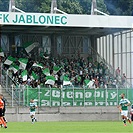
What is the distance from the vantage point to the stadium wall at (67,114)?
131 feet

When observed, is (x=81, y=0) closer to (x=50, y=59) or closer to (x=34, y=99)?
(x=50, y=59)

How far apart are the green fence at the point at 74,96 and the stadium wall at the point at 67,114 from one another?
0.33 metres

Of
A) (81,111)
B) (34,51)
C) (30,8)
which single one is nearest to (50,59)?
(34,51)

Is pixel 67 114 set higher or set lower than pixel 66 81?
lower

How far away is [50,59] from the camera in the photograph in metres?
47.9

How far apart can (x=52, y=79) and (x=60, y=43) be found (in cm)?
581

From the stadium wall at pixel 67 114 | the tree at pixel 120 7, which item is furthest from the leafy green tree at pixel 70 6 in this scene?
the stadium wall at pixel 67 114

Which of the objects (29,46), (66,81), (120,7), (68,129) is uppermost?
(120,7)

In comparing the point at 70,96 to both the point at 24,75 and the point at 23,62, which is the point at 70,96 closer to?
the point at 24,75

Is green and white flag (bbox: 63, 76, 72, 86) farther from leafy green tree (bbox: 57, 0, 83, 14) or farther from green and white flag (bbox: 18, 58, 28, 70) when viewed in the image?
leafy green tree (bbox: 57, 0, 83, 14)

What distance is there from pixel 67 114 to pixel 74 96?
1.25 m

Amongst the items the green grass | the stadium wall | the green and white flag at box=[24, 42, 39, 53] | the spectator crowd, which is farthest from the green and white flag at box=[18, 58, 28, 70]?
the green grass

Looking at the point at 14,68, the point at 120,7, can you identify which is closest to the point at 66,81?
the point at 14,68

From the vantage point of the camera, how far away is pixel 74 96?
41.1 metres
